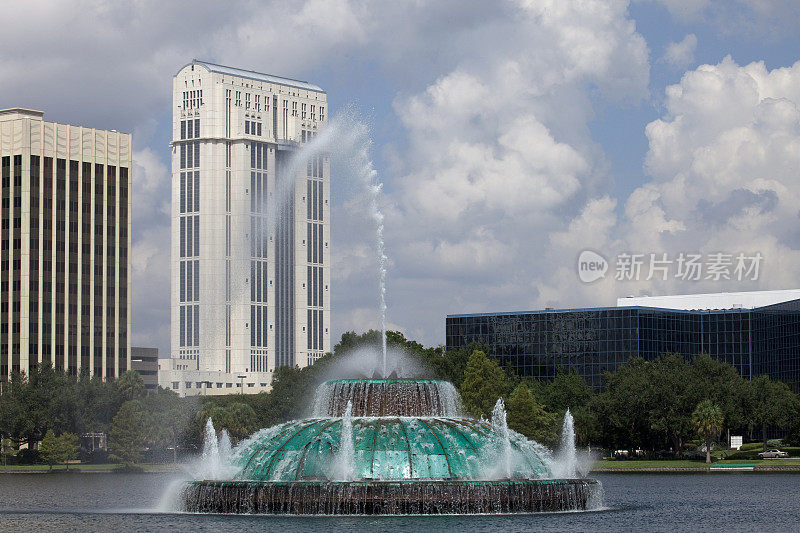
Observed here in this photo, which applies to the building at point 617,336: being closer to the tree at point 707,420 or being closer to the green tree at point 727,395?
the green tree at point 727,395

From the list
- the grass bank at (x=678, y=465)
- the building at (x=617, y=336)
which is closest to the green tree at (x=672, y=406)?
the grass bank at (x=678, y=465)

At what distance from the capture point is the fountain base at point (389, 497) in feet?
152

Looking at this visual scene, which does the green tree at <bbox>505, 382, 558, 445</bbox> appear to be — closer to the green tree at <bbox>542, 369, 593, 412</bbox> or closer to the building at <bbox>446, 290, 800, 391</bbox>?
the green tree at <bbox>542, 369, 593, 412</bbox>

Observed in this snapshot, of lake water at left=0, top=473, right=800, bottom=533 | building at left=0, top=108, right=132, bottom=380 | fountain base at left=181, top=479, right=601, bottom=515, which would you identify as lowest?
lake water at left=0, top=473, right=800, bottom=533

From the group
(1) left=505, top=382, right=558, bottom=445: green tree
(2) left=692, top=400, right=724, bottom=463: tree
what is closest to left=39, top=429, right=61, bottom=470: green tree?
(1) left=505, top=382, right=558, bottom=445: green tree

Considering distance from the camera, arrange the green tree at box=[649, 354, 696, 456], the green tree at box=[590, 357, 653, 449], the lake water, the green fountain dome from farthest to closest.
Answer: the green tree at box=[590, 357, 653, 449] < the green tree at box=[649, 354, 696, 456] < the green fountain dome < the lake water

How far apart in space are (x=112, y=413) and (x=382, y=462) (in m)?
97.7

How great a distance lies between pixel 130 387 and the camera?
473ft

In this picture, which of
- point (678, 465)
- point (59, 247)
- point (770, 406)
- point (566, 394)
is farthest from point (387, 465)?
point (59, 247)

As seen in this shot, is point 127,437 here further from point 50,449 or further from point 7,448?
point 7,448

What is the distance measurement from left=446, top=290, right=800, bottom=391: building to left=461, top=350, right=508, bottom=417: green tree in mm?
54124

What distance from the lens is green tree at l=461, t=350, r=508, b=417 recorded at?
120875mm

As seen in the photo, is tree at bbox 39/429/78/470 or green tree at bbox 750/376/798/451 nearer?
tree at bbox 39/429/78/470

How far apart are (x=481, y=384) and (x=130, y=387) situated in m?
43.0
